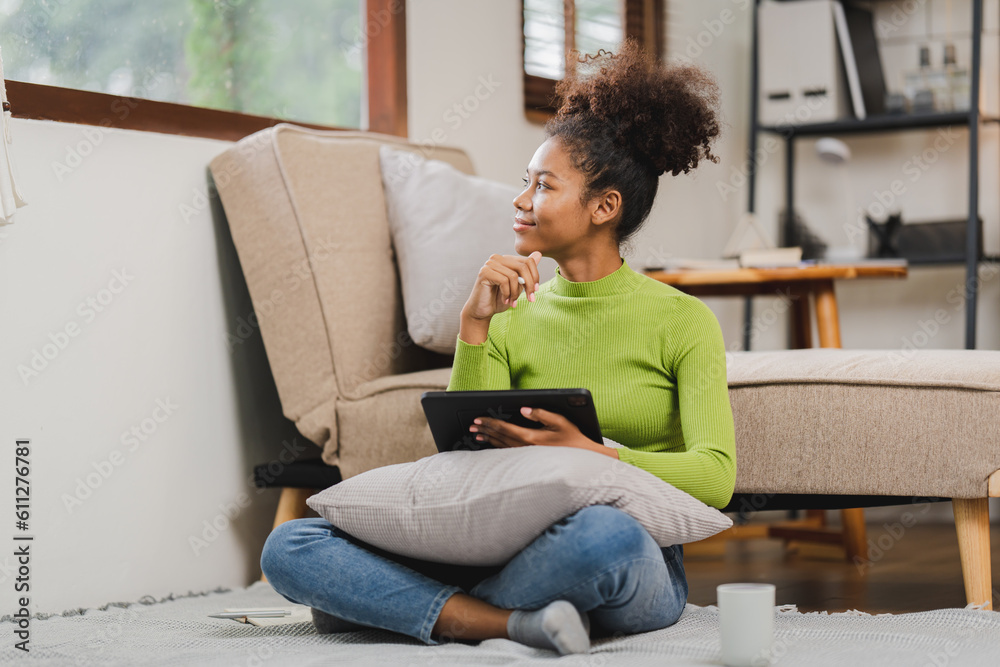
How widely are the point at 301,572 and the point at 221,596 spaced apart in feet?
1.77

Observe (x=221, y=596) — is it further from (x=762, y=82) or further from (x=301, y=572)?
(x=762, y=82)

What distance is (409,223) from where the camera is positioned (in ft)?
5.86

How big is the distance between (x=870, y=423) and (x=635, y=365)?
35cm

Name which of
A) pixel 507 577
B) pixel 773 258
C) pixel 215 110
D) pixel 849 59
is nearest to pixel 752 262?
pixel 773 258

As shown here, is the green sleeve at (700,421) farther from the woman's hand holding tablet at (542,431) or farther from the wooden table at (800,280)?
the wooden table at (800,280)

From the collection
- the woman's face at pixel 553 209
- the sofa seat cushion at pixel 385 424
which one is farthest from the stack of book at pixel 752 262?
the woman's face at pixel 553 209

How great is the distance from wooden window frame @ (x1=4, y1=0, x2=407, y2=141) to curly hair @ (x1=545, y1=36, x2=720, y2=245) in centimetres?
69

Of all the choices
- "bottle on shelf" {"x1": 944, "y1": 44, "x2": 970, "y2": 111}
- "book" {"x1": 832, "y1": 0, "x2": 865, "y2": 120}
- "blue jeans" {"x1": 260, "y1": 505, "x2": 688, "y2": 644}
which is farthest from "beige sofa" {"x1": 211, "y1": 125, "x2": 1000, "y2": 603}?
"bottle on shelf" {"x1": 944, "y1": 44, "x2": 970, "y2": 111}

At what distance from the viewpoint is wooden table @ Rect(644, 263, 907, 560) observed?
6.85 feet

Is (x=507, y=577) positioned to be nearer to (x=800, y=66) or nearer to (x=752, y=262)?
(x=752, y=262)

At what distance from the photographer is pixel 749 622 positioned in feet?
3.41

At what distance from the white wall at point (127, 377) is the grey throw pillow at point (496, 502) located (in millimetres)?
544

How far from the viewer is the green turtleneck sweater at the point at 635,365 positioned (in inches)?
49.0

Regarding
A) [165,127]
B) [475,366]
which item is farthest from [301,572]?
[165,127]
